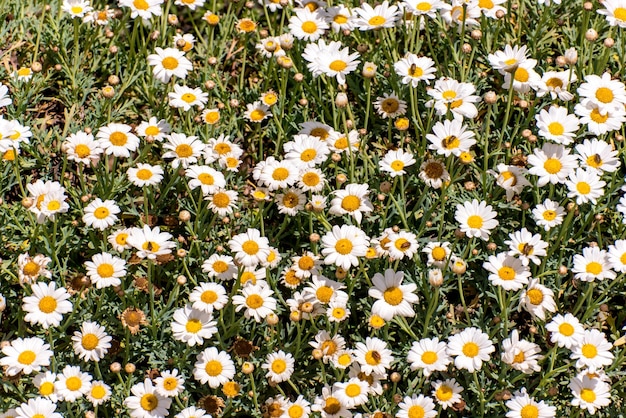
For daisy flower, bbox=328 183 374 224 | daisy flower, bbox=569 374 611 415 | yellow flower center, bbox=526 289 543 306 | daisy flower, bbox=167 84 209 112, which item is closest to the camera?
daisy flower, bbox=569 374 611 415

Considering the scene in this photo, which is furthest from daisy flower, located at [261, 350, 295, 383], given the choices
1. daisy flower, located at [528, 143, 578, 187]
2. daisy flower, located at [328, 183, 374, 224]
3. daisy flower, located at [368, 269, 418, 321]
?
daisy flower, located at [528, 143, 578, 187]

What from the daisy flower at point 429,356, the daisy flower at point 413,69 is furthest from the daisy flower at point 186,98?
the daisy flower at point 429,356

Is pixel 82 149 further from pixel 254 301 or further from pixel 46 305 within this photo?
pixel 254 301

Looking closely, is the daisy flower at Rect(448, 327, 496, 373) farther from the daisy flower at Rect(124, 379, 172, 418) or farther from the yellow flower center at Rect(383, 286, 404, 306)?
the daisy flower at Rect(124, 379, 172, 418)

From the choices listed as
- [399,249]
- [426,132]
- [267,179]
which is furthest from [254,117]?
[399,249]

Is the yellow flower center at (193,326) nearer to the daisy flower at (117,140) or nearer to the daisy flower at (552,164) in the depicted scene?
the daisy flower at (117,140)

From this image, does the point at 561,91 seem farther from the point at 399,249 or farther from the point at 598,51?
the point at 399,249

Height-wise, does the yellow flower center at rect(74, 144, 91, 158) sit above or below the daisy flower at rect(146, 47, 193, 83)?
below
